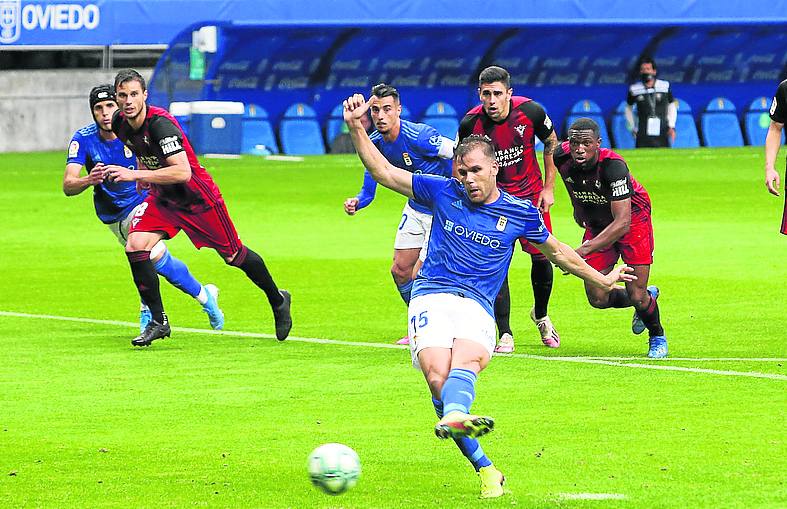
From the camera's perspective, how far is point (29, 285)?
16359 millimetres

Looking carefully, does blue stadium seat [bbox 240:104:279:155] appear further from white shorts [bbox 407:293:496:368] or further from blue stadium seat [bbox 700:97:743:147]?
white shorts [bbox 407:293:496:368]

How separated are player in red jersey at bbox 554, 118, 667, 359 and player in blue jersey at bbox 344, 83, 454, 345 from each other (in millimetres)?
1048

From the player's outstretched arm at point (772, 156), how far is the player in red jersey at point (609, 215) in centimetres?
87

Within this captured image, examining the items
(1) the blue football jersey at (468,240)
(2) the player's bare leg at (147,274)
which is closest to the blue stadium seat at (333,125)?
(2) the player's bare leg at (147,274)

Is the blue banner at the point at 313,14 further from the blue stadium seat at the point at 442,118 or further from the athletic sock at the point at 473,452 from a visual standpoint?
the athletic sock at the point at 473,452

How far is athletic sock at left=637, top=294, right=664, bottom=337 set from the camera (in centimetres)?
1134

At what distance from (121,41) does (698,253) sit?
2206 centimetres

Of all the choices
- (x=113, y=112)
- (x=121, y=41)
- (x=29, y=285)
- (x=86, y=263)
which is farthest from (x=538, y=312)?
(x=121, y=41)

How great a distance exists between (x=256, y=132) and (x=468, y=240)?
1164 inches

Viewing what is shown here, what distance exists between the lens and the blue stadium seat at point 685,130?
39688 millimetres

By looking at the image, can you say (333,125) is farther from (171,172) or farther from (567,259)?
(567,259)

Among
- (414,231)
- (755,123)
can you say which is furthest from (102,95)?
(755,123)

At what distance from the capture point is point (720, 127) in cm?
4003

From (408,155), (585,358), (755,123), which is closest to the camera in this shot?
(585,358)
